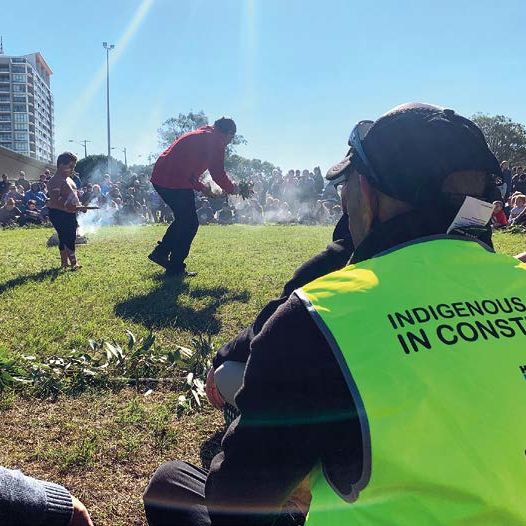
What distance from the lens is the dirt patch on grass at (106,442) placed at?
2.52m

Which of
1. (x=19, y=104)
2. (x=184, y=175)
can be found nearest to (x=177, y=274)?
(x=184, y=175)

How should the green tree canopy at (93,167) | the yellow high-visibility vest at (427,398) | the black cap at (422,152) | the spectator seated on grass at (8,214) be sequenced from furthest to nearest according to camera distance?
the green tree canopy at (93,167) → the spectator seated on grass at (8,214) → the black cap at (422,152) → the yellow high-visibility vest at (427,398)

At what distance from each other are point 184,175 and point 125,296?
1864 millimetres

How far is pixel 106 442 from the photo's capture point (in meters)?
2.92

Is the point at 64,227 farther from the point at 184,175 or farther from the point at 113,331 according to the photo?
the point at 113,331

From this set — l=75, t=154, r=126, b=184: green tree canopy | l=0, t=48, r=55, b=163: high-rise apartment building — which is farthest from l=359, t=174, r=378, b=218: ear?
l=0, t=48, r=55, b=163: high-rise apartment building

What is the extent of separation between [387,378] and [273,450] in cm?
31

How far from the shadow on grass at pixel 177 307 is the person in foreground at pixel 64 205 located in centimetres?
204

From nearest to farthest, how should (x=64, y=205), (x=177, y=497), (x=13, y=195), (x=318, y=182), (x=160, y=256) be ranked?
1. (x=177, y=497)
2. (x=160, y=256)
3. (x=64, y=205)
4. (x=13, y=195)
5. (x=318, y=182)

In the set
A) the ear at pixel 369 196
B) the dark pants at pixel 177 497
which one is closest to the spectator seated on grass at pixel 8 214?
the dark pants at pixel 177 497

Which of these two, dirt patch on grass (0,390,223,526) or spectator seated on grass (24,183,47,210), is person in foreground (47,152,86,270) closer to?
dirt patch on grass (0,390,223,526)

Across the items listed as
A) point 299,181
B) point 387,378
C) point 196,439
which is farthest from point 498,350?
point 299,181

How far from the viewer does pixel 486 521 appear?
103cm

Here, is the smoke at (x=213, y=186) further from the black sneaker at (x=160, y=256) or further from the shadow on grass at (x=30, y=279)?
the shadow on grass at (x=30, y=279)
